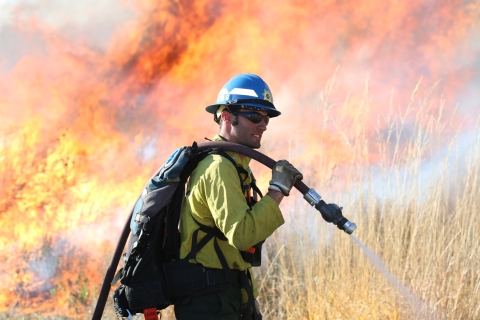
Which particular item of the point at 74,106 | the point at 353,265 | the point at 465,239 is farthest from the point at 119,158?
the point at 465,239

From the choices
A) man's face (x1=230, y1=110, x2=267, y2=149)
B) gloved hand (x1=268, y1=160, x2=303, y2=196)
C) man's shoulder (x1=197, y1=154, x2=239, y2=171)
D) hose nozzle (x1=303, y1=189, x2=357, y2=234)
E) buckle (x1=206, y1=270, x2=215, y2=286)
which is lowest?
buckle (x1=206, y1=270, x2=215, y2=286)

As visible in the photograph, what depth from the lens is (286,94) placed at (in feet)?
24.0

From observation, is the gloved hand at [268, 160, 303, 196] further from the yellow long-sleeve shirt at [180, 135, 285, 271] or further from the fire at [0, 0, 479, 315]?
the fire at [0, 0, 479, 315]

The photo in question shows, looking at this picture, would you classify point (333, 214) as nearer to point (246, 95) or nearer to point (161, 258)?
point (246, 95)

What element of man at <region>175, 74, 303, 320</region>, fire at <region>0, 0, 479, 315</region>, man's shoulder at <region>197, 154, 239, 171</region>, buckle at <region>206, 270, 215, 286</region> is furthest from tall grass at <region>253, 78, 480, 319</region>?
man's shoulder at <region>197, 154, 239, 171</region>

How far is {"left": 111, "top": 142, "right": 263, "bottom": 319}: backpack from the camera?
8.34 ft

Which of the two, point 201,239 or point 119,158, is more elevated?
point 119,158

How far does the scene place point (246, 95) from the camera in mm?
2814

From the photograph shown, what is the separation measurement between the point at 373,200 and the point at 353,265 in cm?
55

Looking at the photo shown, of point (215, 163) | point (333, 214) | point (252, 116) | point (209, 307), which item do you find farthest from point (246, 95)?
point (209, 307)

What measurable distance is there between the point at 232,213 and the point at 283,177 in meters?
0.33

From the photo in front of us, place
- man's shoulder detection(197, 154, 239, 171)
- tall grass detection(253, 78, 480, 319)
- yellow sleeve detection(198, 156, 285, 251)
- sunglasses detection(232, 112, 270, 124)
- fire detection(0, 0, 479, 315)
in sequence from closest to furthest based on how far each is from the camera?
yellow sleeve detection(198, 156, 285, 251), man's shoulder detection(197, 154, 239, 171), sunglasses detection(232, 112, 270, 124), tall grass detection(253, 78, 480, 319), fire detection(0, 0, 479, 315)

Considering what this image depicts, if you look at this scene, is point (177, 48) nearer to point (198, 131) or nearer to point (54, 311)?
point (198, 131)

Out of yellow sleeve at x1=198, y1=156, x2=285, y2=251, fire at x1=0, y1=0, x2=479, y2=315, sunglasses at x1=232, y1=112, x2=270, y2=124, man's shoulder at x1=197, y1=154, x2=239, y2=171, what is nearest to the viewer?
yellow sleeve at x1=198, y1=156, x2=285, y2=251
